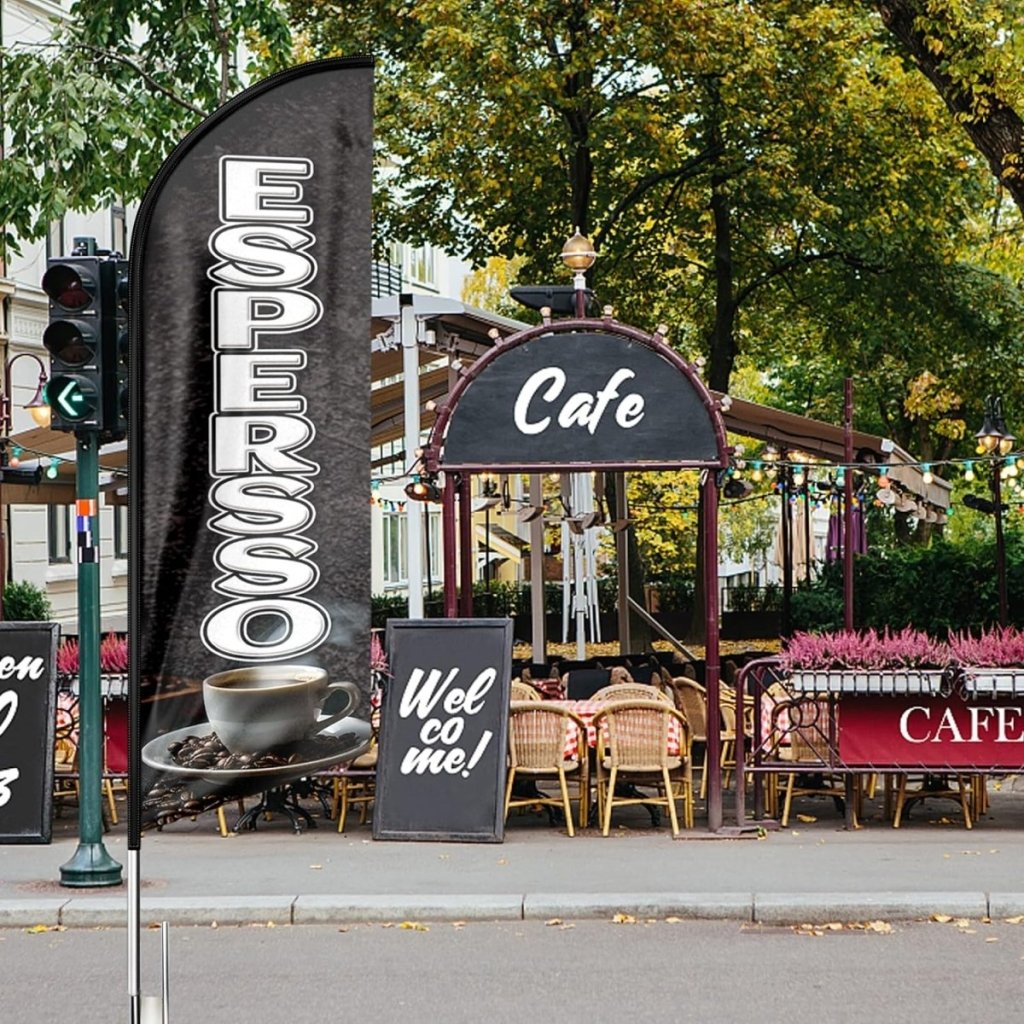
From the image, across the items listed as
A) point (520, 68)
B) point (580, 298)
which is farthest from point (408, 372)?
point (520, 68)

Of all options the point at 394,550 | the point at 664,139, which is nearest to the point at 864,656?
the point at 664,139

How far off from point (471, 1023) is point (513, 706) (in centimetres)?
483

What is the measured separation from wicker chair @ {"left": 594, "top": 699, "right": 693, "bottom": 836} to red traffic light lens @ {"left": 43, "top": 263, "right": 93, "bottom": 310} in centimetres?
493

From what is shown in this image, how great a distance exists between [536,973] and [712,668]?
14.2ft

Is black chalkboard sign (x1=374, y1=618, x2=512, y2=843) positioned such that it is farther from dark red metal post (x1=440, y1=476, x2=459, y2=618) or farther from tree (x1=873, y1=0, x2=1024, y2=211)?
tree (x1=873, y1=0, x2=1024, y2=211)

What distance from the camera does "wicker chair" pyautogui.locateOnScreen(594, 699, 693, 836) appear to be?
12469 millimetres

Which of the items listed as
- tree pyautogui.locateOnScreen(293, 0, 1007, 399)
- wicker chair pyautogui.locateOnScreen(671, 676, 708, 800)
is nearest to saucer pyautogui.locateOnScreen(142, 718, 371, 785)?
wicker chair pyautogui.locateOnScreen(671, 676, 708, 800)

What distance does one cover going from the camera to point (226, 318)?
223 inches

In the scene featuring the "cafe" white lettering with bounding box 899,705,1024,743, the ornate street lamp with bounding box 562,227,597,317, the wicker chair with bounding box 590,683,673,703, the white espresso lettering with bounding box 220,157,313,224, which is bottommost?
the "cafe" white lettering with bounding box 899,705,1024,743

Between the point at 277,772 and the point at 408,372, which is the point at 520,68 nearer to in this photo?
the point at 408,372

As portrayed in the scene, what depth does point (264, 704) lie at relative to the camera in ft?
18.6

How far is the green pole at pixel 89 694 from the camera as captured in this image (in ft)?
34.6

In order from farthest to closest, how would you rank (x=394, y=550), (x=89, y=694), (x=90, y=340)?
(x=394, y=550) < (x=89, y=694) < (x=90, y=340)

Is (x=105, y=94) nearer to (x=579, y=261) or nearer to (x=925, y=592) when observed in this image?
(x=579, y=261)
